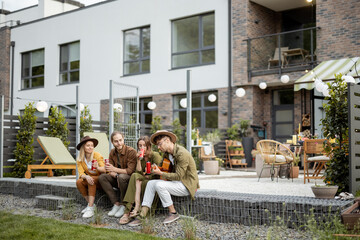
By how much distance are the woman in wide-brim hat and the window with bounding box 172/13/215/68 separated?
34.2ft

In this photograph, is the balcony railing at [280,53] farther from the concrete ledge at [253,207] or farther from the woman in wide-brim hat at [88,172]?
the concrete ledge at [253,207]

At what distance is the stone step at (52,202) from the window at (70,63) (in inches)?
540

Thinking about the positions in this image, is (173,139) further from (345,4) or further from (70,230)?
(345,4)

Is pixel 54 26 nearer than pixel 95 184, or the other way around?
pixel 95 184

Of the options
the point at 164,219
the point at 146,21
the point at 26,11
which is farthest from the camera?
the point at 26,11

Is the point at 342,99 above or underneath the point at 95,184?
above

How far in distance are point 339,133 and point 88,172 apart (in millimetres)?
3387

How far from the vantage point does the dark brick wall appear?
13234mm

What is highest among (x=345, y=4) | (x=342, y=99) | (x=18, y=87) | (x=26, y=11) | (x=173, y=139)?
(x=26, y=11)

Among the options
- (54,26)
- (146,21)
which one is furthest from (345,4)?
(54,26)

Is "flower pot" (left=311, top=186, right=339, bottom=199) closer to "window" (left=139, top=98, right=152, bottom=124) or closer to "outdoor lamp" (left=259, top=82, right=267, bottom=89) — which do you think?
"outdoor lamp" (left=259, top=82, right=267, bottom=89)

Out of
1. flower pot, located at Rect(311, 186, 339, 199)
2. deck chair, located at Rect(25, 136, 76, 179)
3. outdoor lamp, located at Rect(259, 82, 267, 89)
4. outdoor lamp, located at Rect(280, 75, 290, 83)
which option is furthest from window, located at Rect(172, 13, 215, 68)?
flower pot, located at Rect(311, 186, 339, 199)

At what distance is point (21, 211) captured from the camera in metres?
6.32

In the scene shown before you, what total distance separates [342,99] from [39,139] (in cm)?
722
